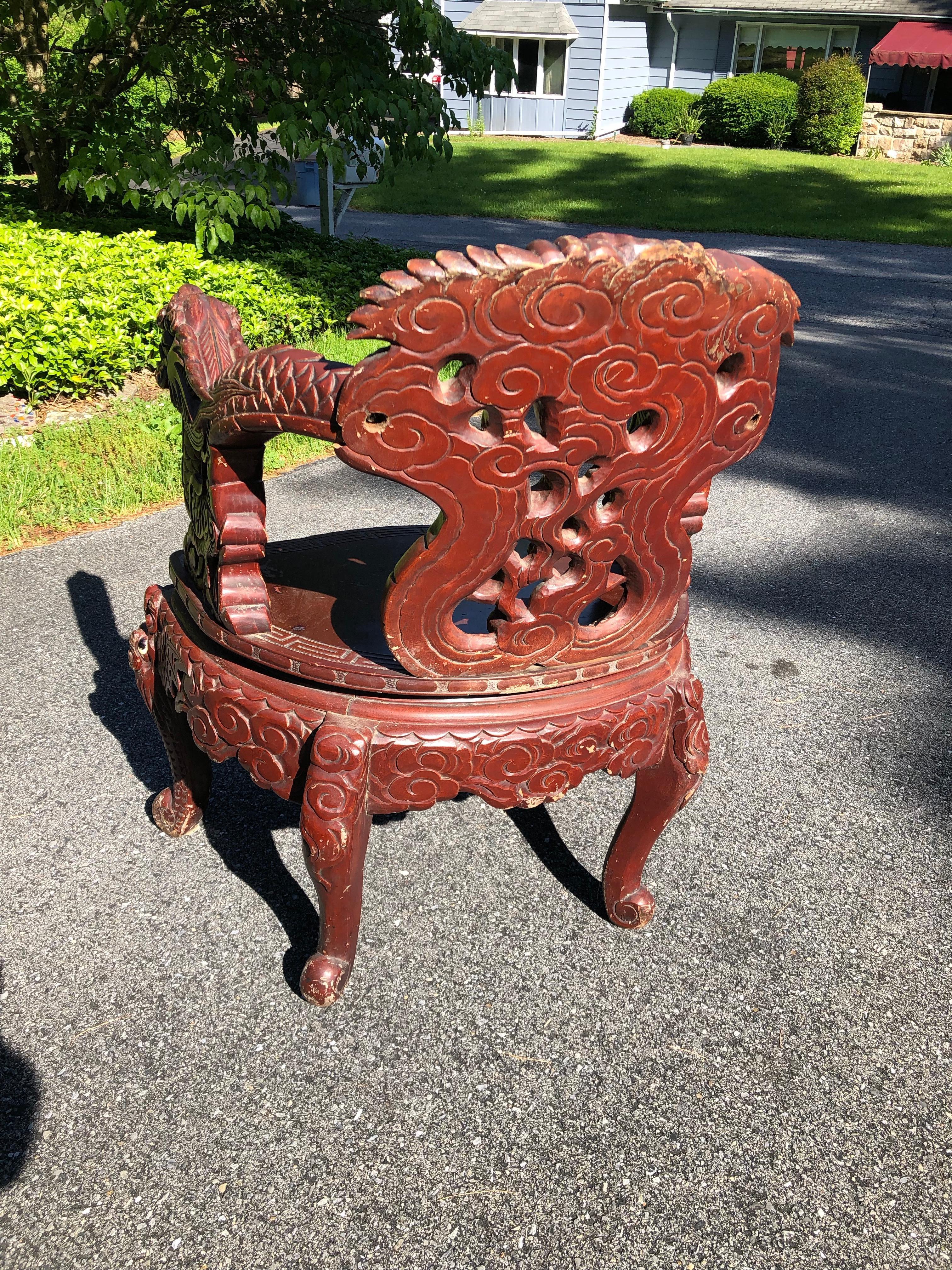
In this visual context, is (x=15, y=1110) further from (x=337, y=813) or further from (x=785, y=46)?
(x=785, y=46)

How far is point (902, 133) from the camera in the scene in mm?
18609

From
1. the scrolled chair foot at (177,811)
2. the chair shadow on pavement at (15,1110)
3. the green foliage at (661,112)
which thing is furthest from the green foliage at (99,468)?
the green foliage at (661,112)

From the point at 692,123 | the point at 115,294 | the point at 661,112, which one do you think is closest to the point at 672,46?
the point at 661,112

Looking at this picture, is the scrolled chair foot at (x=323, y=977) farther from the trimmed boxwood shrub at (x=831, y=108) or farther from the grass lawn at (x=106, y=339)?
the trimmed boxwood shrub at (x=831, y=108)

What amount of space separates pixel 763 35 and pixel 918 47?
3.62 metres

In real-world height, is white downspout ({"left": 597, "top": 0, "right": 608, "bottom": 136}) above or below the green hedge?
above

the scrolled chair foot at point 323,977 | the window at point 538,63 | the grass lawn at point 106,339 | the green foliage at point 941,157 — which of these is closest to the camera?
the scrolled chair foot at point 323,977

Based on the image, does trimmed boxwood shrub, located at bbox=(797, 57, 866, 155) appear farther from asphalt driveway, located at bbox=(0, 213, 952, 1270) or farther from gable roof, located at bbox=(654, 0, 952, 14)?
asphalt driveway, located at bbox=(0, 213, 952, 1270)

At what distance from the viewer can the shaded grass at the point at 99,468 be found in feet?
14.2

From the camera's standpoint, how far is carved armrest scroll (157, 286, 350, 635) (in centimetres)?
160

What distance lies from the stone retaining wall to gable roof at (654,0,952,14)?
424cm

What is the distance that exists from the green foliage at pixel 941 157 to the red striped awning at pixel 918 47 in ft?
13.3

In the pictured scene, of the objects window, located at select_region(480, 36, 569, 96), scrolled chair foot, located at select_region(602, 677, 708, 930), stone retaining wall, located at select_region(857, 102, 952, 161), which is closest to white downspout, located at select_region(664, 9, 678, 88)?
window, located at select_region(480, 36, 569, 96)

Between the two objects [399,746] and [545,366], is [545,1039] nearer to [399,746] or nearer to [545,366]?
[399,746]
